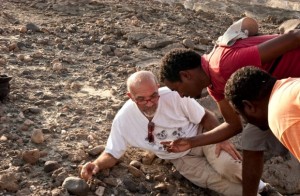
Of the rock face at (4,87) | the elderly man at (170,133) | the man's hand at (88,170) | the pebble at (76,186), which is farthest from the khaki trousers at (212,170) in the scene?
the rock face at (4,87)

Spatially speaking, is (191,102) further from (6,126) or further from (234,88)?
(6,126)

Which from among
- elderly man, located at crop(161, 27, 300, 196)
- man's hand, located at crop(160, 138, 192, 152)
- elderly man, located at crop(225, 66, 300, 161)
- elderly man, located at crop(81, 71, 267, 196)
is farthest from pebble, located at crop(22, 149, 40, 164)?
elderly man, located at crop(225, 66, 300, 161)

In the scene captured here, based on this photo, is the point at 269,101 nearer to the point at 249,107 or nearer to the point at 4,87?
the point at 249,107

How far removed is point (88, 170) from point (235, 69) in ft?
4.39

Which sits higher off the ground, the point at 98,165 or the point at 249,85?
the point at 249,85

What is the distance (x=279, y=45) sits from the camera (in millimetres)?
2961

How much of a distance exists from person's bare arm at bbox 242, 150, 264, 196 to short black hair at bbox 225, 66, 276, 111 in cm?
86

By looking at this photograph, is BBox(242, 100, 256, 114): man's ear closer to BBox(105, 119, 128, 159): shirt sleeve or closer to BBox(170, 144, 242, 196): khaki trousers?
BBox(170, 144, 242, 196): khaki trousers

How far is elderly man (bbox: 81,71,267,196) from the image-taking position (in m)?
3.83

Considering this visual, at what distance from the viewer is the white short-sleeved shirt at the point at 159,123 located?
392 centimetres

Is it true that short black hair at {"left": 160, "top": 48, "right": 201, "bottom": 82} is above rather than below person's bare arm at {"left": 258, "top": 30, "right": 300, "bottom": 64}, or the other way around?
below

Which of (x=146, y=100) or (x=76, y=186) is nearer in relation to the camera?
(x=76, y=186)

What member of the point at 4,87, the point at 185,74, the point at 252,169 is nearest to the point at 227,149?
the point at 252,169

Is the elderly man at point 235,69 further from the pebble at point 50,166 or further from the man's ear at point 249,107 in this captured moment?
the pebble at point 50,166
